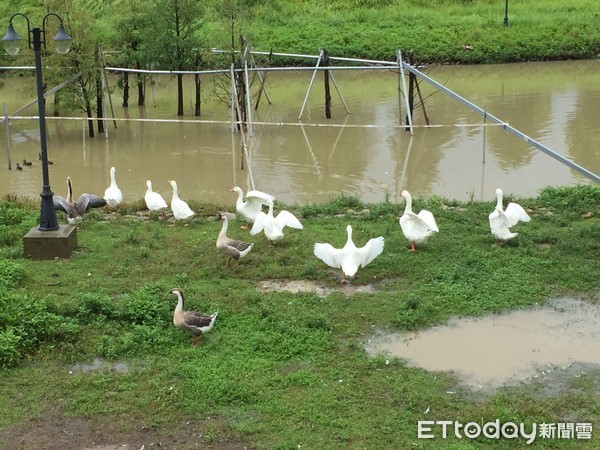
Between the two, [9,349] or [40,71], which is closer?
[9,349]

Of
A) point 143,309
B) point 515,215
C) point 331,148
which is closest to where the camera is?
point 143,309

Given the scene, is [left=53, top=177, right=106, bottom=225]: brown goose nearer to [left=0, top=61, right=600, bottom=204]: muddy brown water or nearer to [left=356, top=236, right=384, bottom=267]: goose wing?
[left=0, top=61, right=600, bottom=204]: muddy brown water

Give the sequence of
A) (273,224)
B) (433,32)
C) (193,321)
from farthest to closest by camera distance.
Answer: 1. (433,32)
2. (273,224)
3. (193,321)

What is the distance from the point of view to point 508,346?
731 cm

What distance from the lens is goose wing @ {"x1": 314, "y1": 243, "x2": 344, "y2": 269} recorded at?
8711 millimetres

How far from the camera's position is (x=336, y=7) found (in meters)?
32.1

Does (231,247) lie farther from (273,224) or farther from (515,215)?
(515,215)

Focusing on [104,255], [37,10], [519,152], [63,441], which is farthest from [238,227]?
[37,10]

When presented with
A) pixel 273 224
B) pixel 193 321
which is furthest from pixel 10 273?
pixel 273 224

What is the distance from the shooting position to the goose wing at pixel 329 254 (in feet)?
28.6

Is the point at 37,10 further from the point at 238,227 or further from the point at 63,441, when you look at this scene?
the point at 63,441

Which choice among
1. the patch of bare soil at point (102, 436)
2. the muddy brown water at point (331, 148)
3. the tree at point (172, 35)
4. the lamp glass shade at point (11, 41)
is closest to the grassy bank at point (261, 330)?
the patch of bare soil at point (102, 436)

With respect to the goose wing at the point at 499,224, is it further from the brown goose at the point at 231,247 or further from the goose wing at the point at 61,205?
Answer: the goose wing at the point at 61,205

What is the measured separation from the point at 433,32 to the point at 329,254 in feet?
70.0
